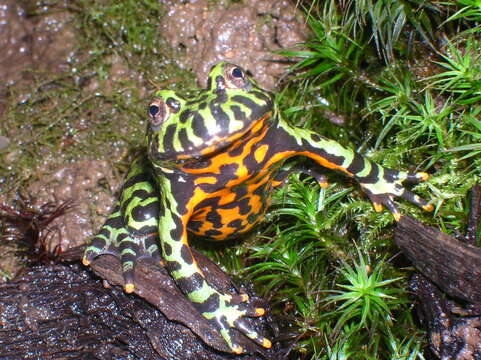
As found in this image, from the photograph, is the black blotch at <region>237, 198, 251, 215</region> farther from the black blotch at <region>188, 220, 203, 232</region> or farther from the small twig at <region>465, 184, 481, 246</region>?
the small twig at <region>465, 184, 481, 246</region>

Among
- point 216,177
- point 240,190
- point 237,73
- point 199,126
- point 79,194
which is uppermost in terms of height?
point 237,73

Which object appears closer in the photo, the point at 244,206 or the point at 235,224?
the point at 244,206

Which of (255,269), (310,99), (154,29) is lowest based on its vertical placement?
(255,269)

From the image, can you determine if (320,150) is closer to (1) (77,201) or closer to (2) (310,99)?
(2) (310,99)

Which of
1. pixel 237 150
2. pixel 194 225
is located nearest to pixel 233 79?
pixel 237 150

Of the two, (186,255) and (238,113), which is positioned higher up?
(238,113)

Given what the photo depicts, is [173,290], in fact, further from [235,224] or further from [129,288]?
[235,224]

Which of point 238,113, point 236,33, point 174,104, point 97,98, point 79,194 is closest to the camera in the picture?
point 238,113

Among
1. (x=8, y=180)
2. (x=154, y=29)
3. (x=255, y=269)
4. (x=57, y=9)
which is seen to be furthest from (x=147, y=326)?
(x=57, y=9)
